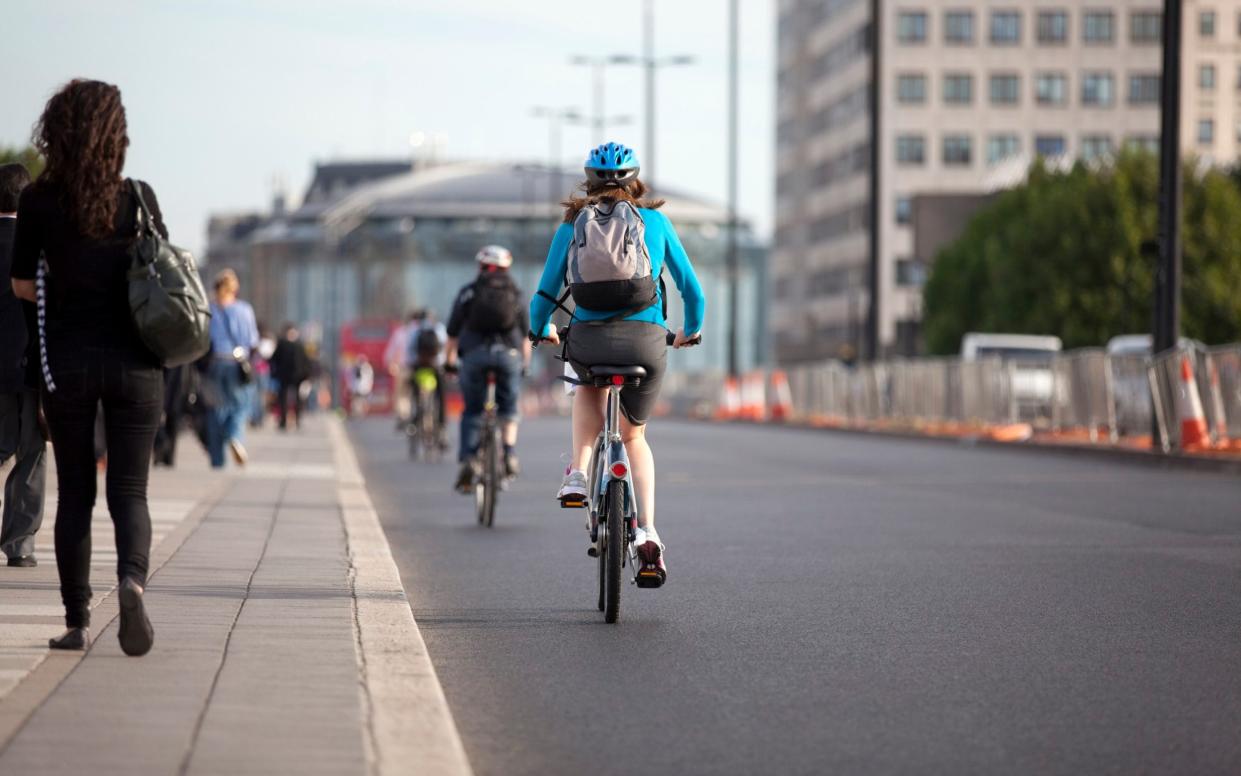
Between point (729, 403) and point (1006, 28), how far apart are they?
222ft

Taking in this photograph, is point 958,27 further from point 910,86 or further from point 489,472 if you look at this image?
point 489,472

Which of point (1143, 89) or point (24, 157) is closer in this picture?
point (24, 157)

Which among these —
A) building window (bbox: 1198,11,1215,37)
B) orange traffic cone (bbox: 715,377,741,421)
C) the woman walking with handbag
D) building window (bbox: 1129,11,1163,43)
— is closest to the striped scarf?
the woman walking with handbag

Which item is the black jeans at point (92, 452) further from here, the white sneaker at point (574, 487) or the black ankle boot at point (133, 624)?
the white sneaker at point (574, 487)

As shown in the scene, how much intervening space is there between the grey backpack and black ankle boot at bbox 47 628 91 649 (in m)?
2.63

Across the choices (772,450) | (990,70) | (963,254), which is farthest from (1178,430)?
(990,70)

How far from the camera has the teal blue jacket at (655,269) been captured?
9.73 metres

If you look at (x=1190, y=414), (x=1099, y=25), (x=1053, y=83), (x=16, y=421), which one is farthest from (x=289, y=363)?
(x=1099, y=25)

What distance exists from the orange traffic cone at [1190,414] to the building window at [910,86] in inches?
3751

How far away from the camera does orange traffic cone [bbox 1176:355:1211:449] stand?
2652cm

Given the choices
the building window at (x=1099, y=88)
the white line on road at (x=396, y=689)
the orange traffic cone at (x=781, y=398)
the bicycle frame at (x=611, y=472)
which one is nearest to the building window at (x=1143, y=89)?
the building window at (x=1099, y=88)

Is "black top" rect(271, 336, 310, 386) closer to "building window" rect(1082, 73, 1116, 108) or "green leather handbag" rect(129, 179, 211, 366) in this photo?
"green leather handbag" rect(129, 179, 211, 366)

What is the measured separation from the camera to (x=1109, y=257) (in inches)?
3135

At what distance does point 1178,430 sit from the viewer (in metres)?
26.8
